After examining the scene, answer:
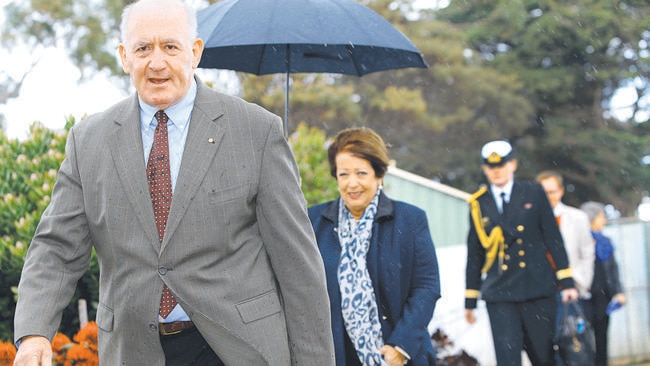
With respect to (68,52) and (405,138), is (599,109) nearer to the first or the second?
(405,138)

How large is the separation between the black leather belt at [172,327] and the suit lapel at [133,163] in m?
0.28

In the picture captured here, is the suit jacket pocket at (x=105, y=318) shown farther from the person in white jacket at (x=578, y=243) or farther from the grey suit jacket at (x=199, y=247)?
the person in white jacket at (x=578, y=243)

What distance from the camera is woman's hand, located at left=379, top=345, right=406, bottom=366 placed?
4.93 meters

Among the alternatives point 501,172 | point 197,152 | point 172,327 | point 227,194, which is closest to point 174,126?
point 197,152

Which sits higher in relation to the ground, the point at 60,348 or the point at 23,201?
the point at 23,201

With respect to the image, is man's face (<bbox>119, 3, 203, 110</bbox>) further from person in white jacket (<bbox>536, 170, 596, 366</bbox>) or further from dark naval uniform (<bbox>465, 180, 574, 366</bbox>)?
person in white jacket (<bbox>536, 170, 596, 366</bbox>)

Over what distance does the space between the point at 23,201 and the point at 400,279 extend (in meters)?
2.34

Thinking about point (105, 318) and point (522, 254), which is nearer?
point (105, 318)

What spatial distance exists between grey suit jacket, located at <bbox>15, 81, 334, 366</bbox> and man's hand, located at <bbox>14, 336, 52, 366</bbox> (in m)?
0.03

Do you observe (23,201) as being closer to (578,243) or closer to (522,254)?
(522,254)

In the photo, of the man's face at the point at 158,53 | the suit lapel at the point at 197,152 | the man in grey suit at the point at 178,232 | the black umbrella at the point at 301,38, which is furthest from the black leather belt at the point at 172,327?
the black umbrella at the point at 301,38

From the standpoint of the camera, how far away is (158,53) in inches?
127

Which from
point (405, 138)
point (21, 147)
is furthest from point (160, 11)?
point (405, 138)

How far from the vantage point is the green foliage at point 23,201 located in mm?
5766
